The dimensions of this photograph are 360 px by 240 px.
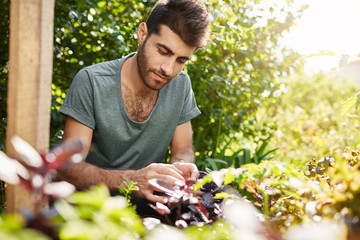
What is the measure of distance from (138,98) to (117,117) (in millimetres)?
238

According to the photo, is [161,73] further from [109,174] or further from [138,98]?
[109,174]

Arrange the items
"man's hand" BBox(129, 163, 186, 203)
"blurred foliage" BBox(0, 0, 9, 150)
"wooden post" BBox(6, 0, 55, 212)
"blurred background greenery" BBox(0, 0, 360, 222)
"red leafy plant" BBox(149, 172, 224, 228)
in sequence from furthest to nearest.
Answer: "blurred background greenery" BBox(0, 0, 360, 222), "blurred foliage" BBox(0, 0, 9, 150), "man's hand" BBox(129, 163, 186, 203), "red leafy plant" BBox(149, 172, 224, 228), "wooden post" BBox(6, 0, 55, 212)

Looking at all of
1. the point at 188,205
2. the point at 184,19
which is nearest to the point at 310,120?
the point at 184,19

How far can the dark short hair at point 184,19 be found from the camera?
2.25m

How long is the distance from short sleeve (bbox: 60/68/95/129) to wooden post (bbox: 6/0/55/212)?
1.27 metres

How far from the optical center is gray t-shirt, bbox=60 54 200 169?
7.11ft

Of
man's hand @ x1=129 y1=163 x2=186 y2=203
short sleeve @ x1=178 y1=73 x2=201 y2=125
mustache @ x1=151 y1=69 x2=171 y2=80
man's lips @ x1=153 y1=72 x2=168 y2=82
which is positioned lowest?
man's hand @ x1=129 y1=163 x2=186 y2=203

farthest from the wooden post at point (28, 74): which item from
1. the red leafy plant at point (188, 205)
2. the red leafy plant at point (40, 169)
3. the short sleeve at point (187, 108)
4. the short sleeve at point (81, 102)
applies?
the short sleeve at point (187, 108)

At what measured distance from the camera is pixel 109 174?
74.5 inches

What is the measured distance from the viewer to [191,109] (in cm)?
273

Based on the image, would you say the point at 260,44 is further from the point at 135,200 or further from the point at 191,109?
the point at 135,200

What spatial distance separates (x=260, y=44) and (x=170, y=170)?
235 cm

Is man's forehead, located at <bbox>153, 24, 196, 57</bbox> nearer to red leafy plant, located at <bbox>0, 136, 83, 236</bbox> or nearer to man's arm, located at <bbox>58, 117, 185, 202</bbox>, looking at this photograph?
man's arm, located at <bbox>58, 117, 185, 202</bbox>

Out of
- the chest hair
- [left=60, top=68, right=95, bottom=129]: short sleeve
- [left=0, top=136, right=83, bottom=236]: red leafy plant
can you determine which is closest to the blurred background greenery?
the chest hair
